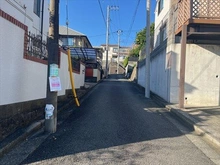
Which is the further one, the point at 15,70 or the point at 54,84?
the point at 54,84

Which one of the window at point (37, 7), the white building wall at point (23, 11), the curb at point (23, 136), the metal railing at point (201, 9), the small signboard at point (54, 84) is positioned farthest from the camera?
the window at point (37, 7)

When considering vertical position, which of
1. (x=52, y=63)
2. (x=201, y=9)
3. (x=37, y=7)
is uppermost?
(x=37, y=7)

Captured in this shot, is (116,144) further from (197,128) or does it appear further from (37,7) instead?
(37,7)

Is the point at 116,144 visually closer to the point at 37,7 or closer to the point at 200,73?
the point at 200,73

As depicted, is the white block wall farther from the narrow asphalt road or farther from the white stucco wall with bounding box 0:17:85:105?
the white stucco wall with bounding box 0:17:85:105

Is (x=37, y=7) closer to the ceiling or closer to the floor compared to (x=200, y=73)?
closer to the ceiling

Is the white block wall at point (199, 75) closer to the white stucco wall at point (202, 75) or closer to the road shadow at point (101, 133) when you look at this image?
the white stucco wall at point (202, 75)

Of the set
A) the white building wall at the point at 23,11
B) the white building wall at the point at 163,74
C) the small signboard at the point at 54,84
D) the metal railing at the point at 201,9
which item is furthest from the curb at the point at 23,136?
the white building wall at the point at 163,74

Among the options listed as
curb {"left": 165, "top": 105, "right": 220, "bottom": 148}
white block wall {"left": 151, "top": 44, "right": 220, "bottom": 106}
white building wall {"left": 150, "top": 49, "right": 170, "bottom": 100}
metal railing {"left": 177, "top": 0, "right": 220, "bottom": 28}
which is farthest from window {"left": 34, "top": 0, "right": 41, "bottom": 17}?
curb {"left": 165, "top": 105, "right": 220, "bottom": 148}

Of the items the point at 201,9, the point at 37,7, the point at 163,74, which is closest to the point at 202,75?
the point at 163,74

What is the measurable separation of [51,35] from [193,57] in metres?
8.04

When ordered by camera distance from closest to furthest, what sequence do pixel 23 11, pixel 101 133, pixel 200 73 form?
1. pixel 101 133
2. pixel 200 73
3. pixel 23 11

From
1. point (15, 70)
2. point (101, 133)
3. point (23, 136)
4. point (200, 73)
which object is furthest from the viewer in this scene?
point (200, 73)

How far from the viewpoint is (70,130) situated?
6.71 m
